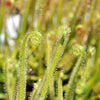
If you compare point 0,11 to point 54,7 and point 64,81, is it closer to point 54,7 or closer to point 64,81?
point 54,7

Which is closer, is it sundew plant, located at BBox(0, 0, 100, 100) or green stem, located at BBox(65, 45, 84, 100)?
green stem, located at BBox(65, 45, 84, 100)

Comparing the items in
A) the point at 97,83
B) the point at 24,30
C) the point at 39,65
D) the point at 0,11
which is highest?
the point at 0,11

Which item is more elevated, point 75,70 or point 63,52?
point 63,52

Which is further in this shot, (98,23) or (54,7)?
(54,7)

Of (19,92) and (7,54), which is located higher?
(7,54)

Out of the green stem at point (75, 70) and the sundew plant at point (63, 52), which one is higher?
the sundew plant at point (63, 52)

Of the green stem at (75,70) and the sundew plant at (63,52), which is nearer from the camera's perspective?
the green stem at (75,70)

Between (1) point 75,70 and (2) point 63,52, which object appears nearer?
(1) point 75,70

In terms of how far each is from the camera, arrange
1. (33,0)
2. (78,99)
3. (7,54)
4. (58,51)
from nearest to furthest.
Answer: (58,51) → (78,99) → (33,0) → (7,54)

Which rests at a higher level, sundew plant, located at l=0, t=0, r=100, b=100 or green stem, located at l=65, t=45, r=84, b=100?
sundew plant, located at l=0, t=0, r=100, b=100

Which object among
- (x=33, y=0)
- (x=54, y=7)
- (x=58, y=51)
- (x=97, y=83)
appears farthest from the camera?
(x=54, y=7)

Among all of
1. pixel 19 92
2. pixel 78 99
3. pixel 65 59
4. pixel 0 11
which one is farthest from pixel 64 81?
pixel 19 92
